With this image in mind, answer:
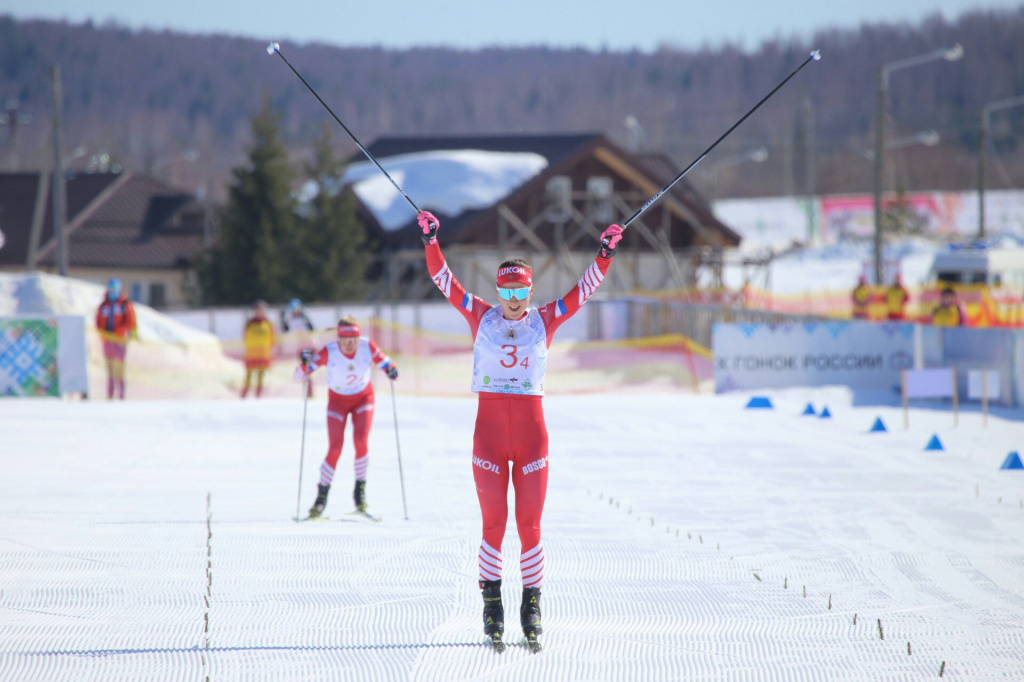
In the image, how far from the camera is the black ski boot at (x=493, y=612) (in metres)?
6.20

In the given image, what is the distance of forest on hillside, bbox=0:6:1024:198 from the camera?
13038cm

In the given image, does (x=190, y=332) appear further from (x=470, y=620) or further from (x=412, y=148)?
(x=412, y=148)

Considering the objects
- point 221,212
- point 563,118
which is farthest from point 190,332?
point 563,118

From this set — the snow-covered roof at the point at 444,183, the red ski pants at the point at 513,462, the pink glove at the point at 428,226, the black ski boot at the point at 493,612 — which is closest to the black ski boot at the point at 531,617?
the black ski boot at the point at 493,612

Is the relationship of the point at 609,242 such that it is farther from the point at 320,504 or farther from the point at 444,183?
the point at 444,183

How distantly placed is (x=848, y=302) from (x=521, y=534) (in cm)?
3506

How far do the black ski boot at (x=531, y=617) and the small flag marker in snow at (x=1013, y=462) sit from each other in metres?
8.08

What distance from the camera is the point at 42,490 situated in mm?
10734

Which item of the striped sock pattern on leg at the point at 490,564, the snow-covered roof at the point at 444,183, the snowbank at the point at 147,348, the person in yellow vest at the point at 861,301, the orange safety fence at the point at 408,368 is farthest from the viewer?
the snow-covered roof at the point at 444,183

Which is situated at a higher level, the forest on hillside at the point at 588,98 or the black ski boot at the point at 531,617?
the forest on hillside at the point at 588,98

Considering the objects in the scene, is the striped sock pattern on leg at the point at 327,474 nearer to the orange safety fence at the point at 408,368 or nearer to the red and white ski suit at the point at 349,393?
the red and white ski suit at the point at 349,393

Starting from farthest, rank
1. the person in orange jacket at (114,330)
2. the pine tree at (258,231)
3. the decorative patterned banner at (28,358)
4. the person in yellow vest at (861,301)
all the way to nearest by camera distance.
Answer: the pine tree at (258,231), the person in yellow vest at (861,301), the person in orange jacket at (114,330), the decorative patterned banner at (28,358)

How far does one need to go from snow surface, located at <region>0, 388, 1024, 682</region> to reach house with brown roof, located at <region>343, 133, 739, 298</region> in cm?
2375

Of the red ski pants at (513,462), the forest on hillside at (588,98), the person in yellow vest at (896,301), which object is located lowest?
the red ski pants at (513,462)
